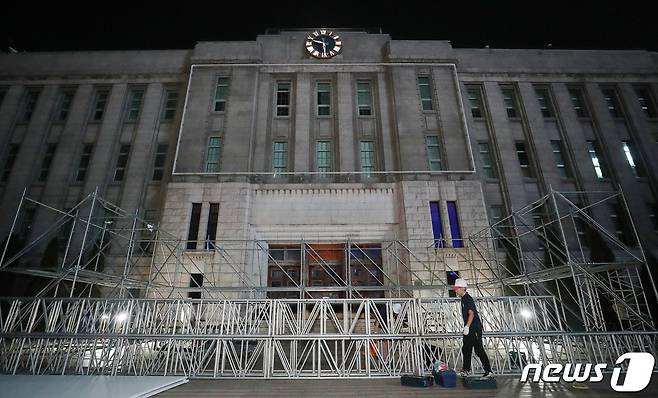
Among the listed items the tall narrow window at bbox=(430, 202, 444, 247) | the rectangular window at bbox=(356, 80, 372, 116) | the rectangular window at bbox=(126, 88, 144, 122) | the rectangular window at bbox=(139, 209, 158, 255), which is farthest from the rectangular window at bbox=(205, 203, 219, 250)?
the tall narrow window at bbox=(430, 202, 444, 247)

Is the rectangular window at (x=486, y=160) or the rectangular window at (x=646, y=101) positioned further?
the rectangular window at (x=646, y=101)

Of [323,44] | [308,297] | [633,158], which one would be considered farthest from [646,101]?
[308,297]

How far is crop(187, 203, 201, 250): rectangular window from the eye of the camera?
19.9m

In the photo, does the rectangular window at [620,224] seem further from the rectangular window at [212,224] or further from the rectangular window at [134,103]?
the rectangular window at [134,103]

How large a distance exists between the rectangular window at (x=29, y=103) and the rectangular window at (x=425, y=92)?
2851cm

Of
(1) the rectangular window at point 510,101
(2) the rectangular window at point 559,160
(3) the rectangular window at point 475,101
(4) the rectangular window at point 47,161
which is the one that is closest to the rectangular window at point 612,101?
(2) the rectangular window at point 559,160

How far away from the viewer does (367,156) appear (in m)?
22.7

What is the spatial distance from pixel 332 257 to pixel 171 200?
34.8ft

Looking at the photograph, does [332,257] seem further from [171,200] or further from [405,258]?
[171,200]

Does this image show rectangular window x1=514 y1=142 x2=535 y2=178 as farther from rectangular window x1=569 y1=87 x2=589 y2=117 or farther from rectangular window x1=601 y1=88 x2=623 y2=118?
rectangular window x1=601 y1=88 x2=623 y2=118

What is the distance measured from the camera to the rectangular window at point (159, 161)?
75.6ft

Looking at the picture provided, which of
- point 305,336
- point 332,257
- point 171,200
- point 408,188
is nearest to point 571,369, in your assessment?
point 305,336

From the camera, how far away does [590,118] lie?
24297mm

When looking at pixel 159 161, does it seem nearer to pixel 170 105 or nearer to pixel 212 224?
pixel 170 105
